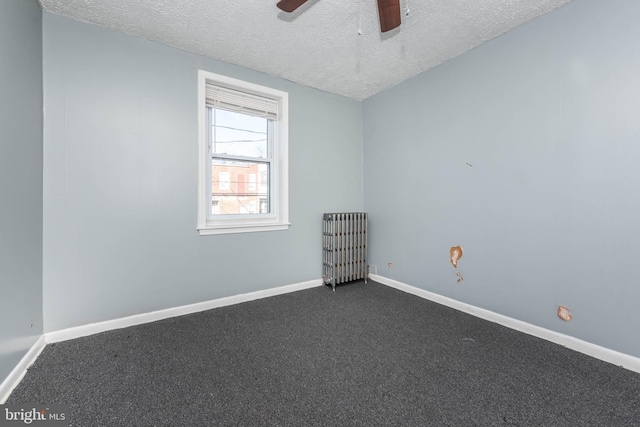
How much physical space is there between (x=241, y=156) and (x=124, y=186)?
108 cm

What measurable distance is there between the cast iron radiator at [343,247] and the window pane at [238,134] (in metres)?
1.13

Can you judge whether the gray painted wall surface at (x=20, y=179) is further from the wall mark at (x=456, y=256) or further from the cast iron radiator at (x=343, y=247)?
the wall mark at (x=456, y=256)

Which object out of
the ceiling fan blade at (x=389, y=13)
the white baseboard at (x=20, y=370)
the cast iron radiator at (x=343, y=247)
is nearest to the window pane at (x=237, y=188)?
the cast iron radiator at (x=343, y=247)

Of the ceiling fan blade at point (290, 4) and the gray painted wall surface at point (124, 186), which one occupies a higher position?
the ceiling fan blade at point (290, 4)

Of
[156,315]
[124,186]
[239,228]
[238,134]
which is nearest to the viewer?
[124,186]

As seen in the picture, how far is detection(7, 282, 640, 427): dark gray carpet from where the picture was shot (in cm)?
124

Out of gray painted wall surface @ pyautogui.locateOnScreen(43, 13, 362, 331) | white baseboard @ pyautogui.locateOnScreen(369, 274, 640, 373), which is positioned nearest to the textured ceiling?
gray painted wall surface @ pyautogui.locateOnScreen(43, 13, 362, 331)

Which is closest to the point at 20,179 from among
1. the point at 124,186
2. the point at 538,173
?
the point at 124,186

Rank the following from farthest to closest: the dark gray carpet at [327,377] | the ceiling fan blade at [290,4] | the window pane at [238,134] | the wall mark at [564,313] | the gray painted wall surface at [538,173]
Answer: the window pane at [238,134], the wall mark at [564,313], the gray painted wall surface at [538,173], the ceiling fan blade at [290,4], the dark gray carpet at [327,377]

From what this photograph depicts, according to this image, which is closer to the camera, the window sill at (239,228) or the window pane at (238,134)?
the window sill at (239,228)

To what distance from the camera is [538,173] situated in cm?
197

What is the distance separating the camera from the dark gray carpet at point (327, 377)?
124 cm

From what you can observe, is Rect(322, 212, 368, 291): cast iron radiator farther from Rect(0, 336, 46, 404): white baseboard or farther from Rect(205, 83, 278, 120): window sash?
Rect(0, 336, 46, 404): white baseboard

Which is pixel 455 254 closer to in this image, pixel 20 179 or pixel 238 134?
pixel 238 134
